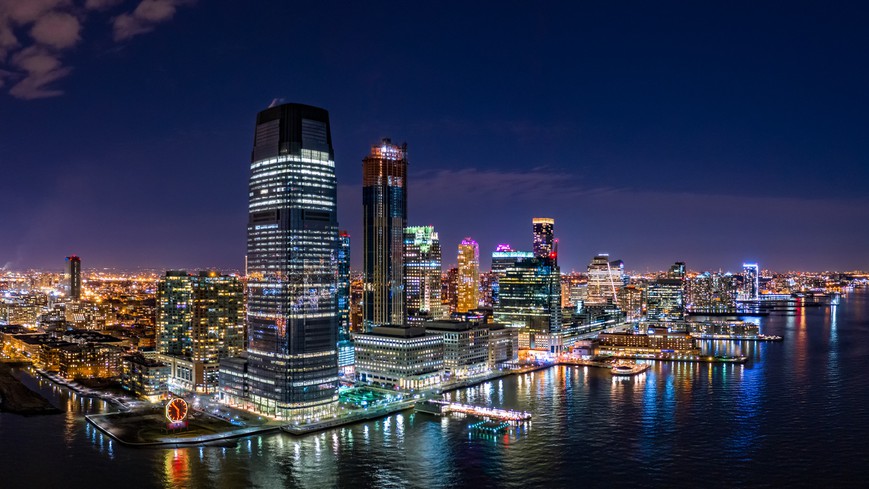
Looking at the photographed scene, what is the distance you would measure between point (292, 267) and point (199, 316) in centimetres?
3472

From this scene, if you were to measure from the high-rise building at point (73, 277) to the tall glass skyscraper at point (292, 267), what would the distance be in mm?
139133

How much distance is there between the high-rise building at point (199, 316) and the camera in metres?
97.5

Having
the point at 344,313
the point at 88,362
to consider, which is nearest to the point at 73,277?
the point at 88,362

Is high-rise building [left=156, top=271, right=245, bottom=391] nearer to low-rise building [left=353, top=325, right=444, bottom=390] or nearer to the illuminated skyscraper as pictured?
low-rise building [left=353, top=325, right=444, bottom=390]

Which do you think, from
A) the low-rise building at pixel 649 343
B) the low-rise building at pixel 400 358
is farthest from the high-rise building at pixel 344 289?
the low-rise building at pixel 649 343

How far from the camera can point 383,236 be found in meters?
140

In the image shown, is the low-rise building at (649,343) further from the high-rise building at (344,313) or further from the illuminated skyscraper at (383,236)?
the high-rise building at (344,313)

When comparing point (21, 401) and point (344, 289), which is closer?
point (21, 401)

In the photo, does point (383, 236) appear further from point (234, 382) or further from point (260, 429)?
point (260, 429)

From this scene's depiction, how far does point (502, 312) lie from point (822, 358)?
5996 centimetres

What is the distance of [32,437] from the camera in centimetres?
6475

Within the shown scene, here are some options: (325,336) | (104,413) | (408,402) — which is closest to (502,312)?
(408,402)

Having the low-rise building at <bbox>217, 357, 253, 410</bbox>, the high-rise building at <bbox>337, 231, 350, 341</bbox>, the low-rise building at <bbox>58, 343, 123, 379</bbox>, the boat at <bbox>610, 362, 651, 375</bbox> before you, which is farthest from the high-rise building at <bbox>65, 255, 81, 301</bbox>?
the boat at <bbox>610, 362, 651, 375</bbox>

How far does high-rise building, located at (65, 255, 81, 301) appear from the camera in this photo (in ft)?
615
